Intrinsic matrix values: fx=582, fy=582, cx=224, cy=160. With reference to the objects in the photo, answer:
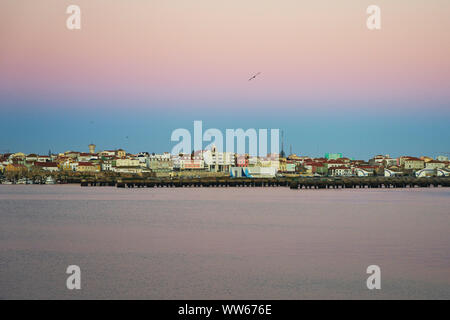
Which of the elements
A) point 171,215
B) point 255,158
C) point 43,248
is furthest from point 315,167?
point 43,248

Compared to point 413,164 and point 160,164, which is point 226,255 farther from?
point 413,164

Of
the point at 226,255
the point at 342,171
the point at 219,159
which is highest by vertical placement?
the point at 219,159

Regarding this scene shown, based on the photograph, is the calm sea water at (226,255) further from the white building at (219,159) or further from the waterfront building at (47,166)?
the white building at (219,159)

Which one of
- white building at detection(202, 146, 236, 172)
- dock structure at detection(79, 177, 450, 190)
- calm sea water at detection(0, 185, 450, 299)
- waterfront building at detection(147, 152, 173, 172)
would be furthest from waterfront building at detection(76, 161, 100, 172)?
calm sea water at detection(0, 185, 450, 299)

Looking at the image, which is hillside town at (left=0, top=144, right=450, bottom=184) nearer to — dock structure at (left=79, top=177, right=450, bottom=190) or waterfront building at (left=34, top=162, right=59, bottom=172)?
waterfront building at (left=34, top=162, right=59, bottom=172)

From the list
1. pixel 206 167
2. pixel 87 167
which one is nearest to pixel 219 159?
pixel 206 167

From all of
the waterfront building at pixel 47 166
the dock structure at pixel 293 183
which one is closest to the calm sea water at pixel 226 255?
the dock structure at pixel 293 183

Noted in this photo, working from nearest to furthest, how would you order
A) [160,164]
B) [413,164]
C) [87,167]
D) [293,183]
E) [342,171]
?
[293,183]
[342,171]
[87,167]
[413,164]
[160,164]
